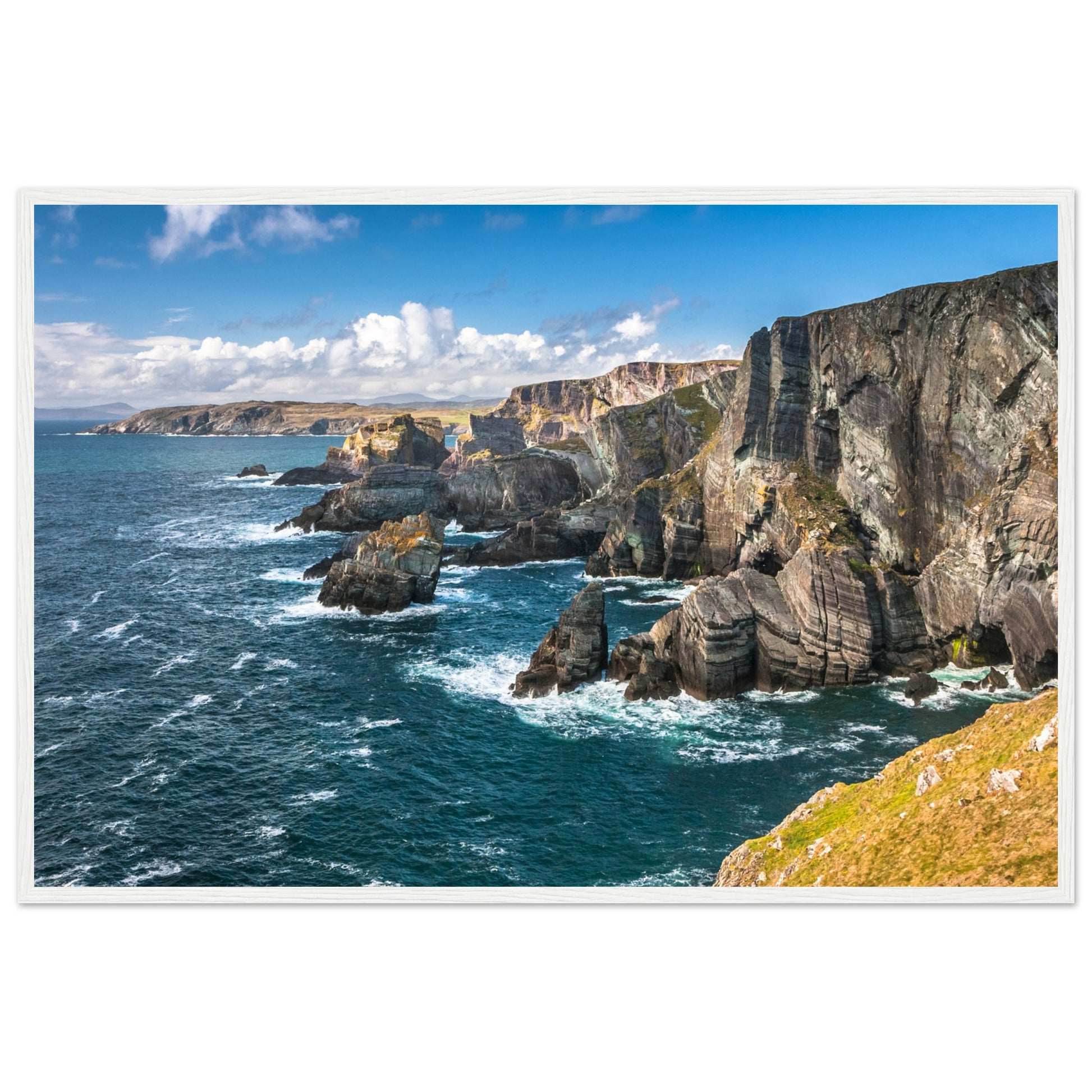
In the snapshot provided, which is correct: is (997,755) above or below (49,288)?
below

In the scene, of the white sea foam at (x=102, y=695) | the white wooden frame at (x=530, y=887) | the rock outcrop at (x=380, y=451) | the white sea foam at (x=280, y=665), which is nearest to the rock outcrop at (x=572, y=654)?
the white sea foam at (x=280, y=665)

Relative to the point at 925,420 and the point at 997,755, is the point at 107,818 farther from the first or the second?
the point at 925,420

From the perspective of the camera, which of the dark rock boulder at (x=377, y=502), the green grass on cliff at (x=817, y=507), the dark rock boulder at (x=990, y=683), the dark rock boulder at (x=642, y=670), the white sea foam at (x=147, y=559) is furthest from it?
the dark rock boulder at (x=377, y=502)

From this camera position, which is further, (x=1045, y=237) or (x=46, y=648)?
(x=46, y=648)

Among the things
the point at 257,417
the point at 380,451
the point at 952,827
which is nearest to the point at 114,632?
the point at 257,417

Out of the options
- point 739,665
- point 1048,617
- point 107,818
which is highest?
point 1048,617

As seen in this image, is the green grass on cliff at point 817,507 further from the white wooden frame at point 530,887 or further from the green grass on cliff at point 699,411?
the white wooden frame at point 530,887

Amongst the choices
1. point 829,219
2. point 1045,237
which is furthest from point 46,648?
point 1045,237
